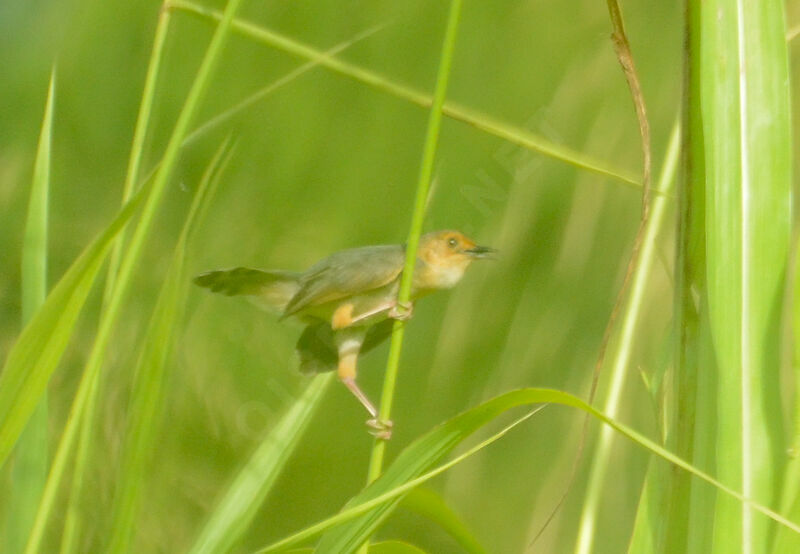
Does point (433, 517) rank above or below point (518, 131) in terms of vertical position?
below

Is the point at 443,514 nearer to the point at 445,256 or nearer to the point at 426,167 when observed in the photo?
the point at 426,167

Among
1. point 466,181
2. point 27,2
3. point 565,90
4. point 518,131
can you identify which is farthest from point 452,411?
point 27,2

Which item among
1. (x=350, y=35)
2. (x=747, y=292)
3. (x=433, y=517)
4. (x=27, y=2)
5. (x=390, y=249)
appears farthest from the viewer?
(x=350, y=35)

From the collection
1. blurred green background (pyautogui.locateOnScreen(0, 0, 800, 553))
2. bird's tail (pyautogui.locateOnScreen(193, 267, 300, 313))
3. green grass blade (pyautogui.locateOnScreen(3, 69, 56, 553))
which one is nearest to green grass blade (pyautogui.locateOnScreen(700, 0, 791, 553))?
green grass blade (pyautogui.locateOnScreen(3, 69, 56, 553))

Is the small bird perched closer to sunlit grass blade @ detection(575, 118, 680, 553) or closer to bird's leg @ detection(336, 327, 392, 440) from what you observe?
bird's leg @ detection(336, 327, 392, 440)

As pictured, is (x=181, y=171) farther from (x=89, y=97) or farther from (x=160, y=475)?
(x=160, y=475)

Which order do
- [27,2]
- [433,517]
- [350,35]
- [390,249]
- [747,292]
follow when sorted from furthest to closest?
1. [350,35]
2. [27,2]
3. [390,249]
4. [433,517]
5. [747,292]
